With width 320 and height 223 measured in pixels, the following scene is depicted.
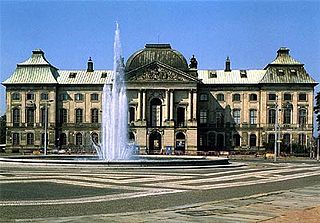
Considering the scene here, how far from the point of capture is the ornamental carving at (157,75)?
10644cm

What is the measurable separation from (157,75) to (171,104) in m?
6.01

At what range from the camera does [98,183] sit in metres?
29.8

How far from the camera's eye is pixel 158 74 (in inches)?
4200

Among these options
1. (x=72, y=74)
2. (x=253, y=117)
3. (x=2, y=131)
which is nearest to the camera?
(x=253, y=117)

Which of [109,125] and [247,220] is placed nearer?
[247,220]

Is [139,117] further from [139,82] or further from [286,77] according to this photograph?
[286,77]

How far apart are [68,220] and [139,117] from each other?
91.7 meters

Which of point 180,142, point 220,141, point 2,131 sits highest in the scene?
point 2,131

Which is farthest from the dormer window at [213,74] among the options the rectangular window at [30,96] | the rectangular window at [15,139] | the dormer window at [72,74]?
the rectangular window at [15,139]

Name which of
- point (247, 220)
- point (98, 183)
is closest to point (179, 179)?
point (98, 183)

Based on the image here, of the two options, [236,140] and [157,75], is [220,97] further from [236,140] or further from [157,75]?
[157,75]

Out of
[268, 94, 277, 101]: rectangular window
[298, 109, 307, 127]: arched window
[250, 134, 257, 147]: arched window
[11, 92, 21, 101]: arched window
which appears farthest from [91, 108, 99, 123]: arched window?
[298, 109, 307, 127]: arched window

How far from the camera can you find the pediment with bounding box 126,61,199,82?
106 m

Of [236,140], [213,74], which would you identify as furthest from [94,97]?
[236,140]
